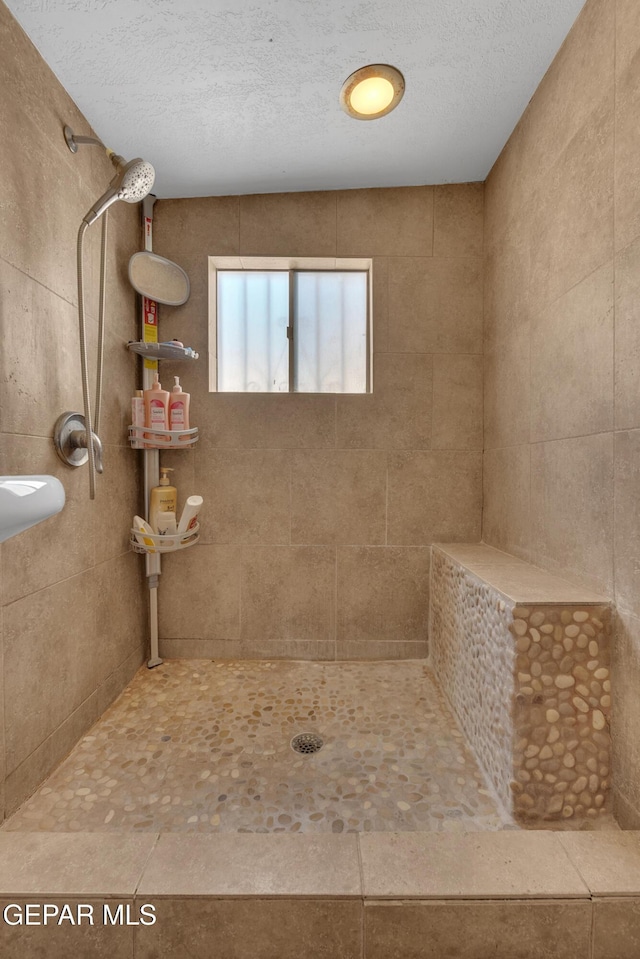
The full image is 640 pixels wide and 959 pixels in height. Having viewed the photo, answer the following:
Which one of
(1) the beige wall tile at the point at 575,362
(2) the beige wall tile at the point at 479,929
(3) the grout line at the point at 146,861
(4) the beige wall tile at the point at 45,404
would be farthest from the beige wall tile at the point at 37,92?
(2) the beige wall tile at the point at 479,929

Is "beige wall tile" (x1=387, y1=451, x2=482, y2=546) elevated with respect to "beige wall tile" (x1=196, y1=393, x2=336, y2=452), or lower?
lower

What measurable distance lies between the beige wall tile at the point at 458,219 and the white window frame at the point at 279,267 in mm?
329

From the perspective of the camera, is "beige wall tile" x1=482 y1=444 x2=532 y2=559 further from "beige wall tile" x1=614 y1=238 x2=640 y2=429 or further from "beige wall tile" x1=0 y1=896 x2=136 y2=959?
"beige wall tile" x1=0 y1=896 x2=136 y2=959

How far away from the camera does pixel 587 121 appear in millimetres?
1075

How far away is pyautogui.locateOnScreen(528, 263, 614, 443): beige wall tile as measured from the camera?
102 centimetres

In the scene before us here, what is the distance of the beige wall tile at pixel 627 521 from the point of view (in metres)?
0.91

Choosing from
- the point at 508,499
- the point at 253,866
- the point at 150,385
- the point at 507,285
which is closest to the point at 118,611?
the point at 150,385

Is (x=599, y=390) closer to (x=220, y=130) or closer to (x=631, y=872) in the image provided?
(x=631, y=872)

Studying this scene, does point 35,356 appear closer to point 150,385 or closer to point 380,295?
point 150,385

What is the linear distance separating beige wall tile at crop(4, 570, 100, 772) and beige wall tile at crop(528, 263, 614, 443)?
1.57 meters

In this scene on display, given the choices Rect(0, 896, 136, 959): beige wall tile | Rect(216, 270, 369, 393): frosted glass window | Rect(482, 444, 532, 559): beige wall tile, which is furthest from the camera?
Rect(216, 270, 369, 393): frosted glass window

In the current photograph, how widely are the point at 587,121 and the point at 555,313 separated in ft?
1.54

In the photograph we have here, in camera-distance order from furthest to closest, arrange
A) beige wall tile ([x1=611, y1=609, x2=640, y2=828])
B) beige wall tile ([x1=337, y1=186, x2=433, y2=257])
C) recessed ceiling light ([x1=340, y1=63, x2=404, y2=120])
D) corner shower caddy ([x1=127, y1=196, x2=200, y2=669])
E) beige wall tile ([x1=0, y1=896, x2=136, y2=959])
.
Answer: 1. beige wall tile ([x1=337, y1=186, x2=433, y2=257])
2. corner shower caddy ([x1=127, y1=196, x2=200, y2=669])
3. recessed ceiling light ([x1=340, y1=63, x2=404, y2=120])
4. beige wall tile ([x1=611, y1=609, x2=640, y2=828])
5. beige wall tile ([x1=0, y1=896, x2=136, y2=959])

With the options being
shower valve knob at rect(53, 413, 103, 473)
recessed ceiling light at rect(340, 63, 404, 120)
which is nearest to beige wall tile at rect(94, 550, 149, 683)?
shower valve knob at rect(53, 413, 103, 473)
